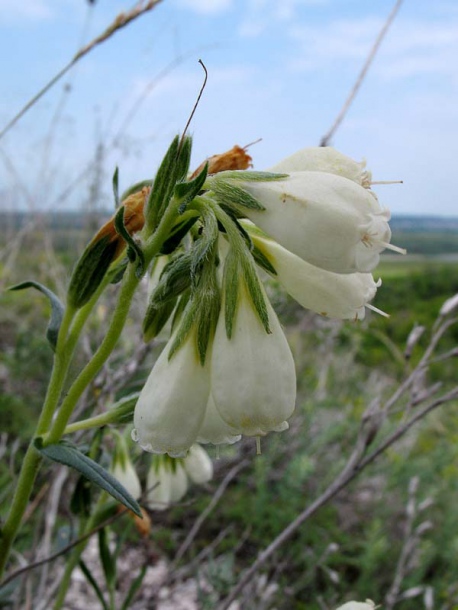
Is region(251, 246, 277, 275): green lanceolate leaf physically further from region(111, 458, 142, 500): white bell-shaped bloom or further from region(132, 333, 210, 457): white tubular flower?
region(111, 458, 142, 500): white bell-shaped bloom

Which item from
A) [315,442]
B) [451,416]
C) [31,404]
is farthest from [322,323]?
[451,416]

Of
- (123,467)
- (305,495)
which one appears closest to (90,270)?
(123,467)

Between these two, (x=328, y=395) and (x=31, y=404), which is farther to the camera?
(x=328, y=395)

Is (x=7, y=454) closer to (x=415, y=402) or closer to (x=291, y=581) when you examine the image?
(x=291, y=581)

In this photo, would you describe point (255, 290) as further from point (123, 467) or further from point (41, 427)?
point (123, 467)

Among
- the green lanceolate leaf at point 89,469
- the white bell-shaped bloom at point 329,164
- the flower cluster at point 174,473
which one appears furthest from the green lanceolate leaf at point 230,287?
the flower cluster at point 174,473

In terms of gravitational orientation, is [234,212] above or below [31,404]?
above

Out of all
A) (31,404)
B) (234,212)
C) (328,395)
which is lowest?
(328,395)

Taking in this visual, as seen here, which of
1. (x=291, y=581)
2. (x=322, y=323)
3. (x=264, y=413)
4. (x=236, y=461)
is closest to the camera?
(x=264, y=413)
